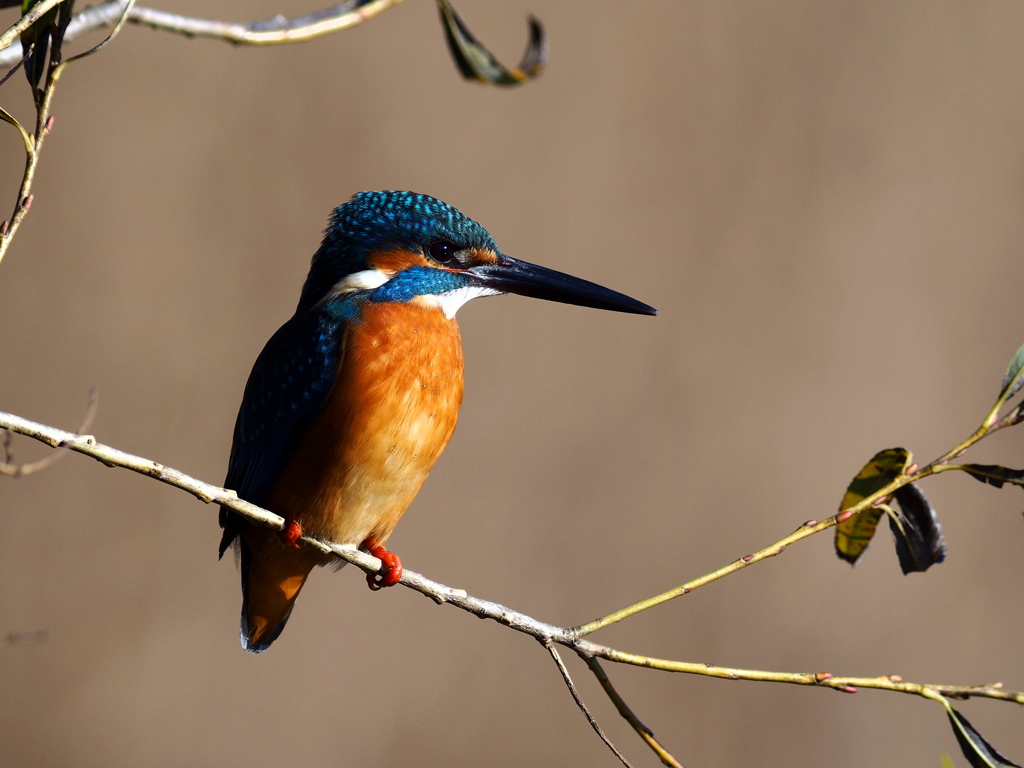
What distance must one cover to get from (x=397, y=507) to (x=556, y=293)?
37 centimetres

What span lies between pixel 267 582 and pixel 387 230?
0.55 meters

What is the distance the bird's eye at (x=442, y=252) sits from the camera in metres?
1.27

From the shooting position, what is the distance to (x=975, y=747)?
764 millimetres

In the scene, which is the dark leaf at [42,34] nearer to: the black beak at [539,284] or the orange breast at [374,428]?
the orange breast at [374,428]

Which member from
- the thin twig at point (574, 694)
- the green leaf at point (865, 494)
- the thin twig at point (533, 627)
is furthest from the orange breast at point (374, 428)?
the green leaf at point (865, 494)

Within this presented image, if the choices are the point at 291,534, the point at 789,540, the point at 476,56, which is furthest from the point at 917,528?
the point at 291,534

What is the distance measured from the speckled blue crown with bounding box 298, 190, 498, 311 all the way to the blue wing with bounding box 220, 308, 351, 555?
0.30 feet

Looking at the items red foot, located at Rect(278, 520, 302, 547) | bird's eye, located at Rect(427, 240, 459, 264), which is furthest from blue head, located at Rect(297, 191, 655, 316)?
red foot, located at Rect(278, 520, 302, 547)

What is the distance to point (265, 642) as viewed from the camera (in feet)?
4.77

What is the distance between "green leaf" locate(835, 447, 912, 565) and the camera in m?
0.85

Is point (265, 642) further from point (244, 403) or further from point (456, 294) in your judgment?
point (456, 294)

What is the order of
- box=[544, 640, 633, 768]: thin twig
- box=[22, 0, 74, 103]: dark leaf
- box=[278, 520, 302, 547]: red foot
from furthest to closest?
box=[278, 520, 302, 547]: red foot → box=[544, 640, 633, 768]: thin twig → box=[22, 0, 74, 103]: dark leaf

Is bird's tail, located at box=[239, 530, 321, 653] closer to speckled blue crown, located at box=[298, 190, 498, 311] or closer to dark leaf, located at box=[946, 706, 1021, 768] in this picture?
speckled blue crown, located at box=[298, 190, 498, 311]

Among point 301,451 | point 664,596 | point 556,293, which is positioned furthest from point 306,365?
point 664,596
